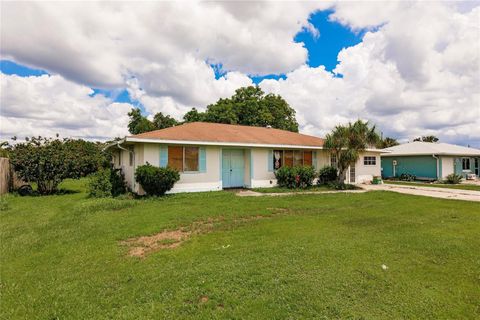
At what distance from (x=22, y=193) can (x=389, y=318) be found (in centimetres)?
1701

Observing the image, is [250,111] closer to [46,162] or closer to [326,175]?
[326,175]

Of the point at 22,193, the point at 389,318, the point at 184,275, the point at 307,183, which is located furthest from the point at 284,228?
the point at 22,193

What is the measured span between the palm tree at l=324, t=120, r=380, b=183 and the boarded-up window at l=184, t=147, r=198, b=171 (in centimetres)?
811

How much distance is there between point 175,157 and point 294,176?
22.5ft

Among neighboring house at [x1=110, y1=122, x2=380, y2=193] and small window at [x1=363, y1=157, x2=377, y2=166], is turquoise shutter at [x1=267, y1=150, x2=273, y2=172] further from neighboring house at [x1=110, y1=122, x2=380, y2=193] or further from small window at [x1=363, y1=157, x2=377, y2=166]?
small window at [x1=363, y1=157, x2=377, y2=166]

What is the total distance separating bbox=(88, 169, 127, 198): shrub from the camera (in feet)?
40.0

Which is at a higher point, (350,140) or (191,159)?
(350,140)

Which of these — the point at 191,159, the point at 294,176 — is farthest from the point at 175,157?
the point at 294,176

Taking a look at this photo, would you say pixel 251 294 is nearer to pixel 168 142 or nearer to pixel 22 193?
pixel 168 142

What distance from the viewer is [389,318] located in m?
2.98

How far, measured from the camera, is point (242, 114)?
33875 mm

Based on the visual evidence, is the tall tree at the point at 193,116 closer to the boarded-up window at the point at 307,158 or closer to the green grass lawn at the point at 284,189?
the boarded-up window at the point at 307,158

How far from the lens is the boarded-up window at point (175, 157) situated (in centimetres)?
1292

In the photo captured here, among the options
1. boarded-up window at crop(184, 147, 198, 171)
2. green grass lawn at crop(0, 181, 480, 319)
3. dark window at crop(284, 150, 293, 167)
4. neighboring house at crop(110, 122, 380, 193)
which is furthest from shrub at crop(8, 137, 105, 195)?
Result: dark window at crop(284, 150, 293, 167)
